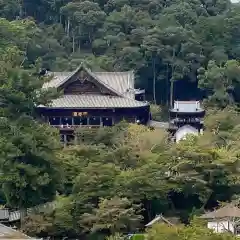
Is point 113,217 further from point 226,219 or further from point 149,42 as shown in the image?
point 149,42

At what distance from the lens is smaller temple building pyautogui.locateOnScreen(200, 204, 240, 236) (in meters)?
27.9

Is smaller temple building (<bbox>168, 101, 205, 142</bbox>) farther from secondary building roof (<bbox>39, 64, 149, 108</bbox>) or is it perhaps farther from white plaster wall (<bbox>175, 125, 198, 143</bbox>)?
secondary building roof (<bbox>39, 64, 149, 108</bbox>)

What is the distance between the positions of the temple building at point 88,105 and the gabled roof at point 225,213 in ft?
44.8

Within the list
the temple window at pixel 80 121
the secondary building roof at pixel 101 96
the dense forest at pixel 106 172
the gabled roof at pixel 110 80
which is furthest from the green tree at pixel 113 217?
the gabled roof at pixel 110 80

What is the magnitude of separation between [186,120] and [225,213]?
45.0ft

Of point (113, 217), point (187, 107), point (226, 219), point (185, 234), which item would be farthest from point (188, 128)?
point (185, 234)

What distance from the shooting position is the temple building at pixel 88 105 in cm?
4131

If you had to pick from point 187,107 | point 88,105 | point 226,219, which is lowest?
point 226,219

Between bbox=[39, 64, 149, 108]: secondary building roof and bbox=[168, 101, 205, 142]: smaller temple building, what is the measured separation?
1.69 m

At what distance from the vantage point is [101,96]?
4262 centimetres

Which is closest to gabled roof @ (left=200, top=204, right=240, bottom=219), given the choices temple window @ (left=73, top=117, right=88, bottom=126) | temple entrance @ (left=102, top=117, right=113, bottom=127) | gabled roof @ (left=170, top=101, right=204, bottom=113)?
gabled roof @ (left=170, top=101, right=204, bottom=113)

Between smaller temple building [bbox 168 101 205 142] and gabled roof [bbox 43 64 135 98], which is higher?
gabled roof [bbox 43 64 135 98]

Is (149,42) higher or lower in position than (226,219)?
higher

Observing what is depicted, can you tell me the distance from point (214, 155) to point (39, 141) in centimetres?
628
